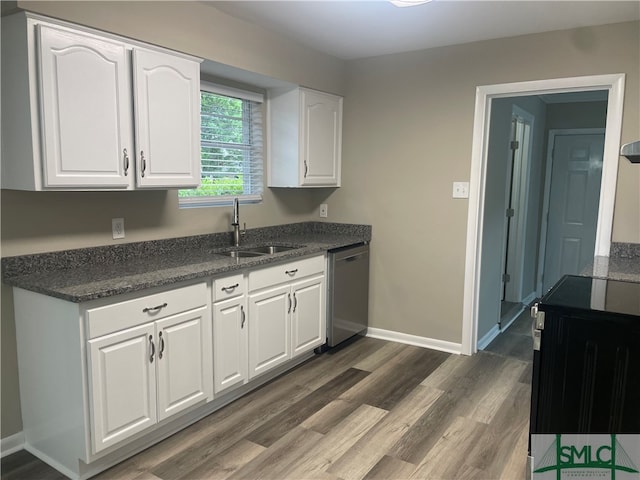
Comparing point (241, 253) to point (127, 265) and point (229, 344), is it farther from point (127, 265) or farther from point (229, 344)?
point (127, 265)

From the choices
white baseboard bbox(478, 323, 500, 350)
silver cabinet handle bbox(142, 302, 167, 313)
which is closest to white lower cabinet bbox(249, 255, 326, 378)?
silver cabinet handle bbox(142, 302, 167, 313)

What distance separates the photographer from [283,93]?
374cm

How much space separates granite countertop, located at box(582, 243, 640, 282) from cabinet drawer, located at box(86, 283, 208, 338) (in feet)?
6.73

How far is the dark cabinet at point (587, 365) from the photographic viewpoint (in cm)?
174

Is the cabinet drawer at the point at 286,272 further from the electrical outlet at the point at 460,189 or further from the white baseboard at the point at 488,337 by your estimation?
the white baseboard at the point at 488,337

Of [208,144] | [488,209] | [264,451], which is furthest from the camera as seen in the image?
[488,209]

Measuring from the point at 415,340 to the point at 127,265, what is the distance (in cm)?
242

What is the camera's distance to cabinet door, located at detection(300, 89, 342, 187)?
3787mm

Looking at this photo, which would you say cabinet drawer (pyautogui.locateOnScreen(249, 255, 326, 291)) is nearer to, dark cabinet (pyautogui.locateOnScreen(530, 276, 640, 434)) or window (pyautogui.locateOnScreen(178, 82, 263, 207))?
window (pyautogui.locateOnScreen(178, 82, 263, 207))

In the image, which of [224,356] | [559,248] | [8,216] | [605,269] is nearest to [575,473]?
[605,269]

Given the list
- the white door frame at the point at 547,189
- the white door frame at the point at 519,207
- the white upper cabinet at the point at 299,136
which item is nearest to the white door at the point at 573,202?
the white door frame at the point at 547,189

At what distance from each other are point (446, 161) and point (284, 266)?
1549 millimetres

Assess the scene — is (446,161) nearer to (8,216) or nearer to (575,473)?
(575,473)

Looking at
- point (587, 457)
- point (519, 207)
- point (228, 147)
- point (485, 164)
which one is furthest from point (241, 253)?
point (519, 207)
